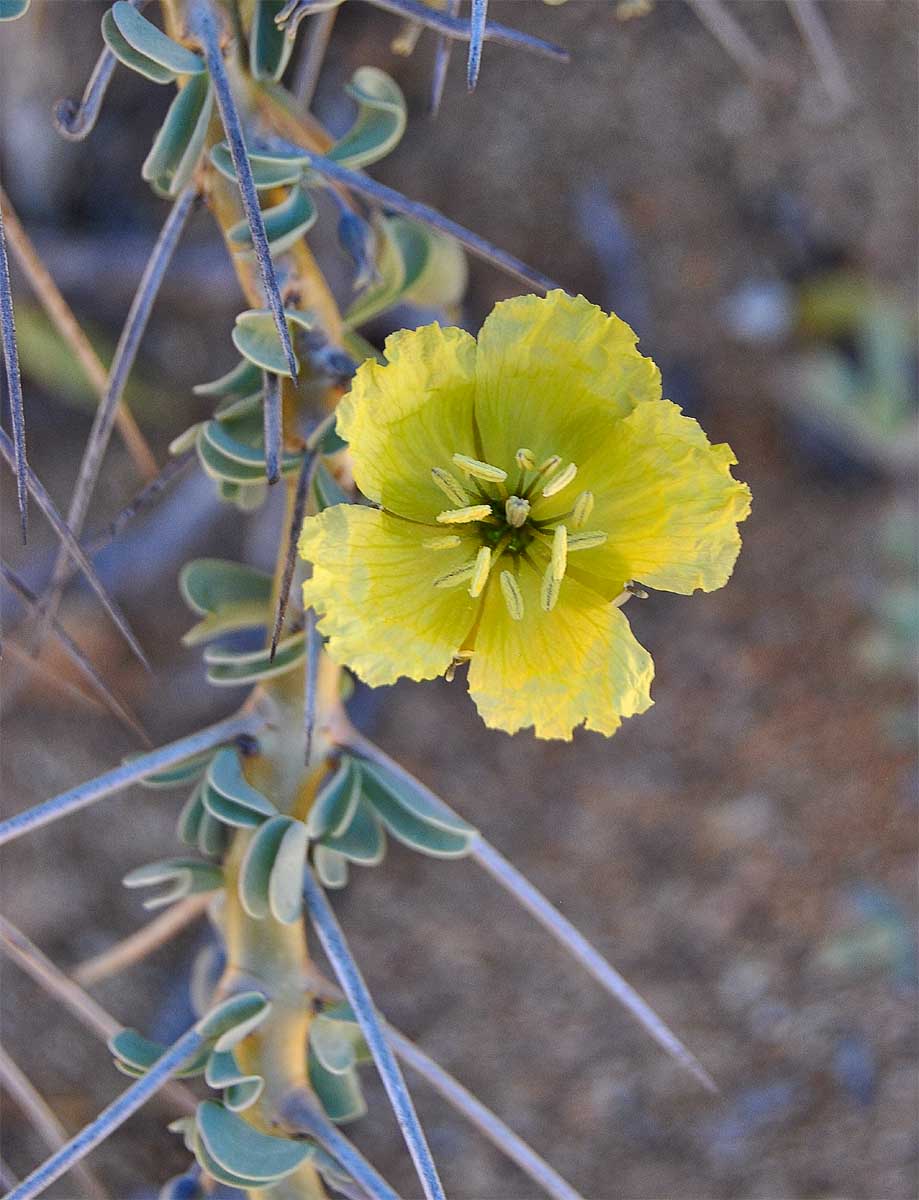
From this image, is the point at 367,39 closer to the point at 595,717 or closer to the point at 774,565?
the point at 774,565

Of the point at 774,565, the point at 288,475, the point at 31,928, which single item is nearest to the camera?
the point at 288,475

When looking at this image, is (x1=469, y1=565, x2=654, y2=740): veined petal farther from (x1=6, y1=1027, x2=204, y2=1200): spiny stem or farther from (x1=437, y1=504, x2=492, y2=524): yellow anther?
(x1=6, y1=1027, x2=204, y2=1200): spiny stem

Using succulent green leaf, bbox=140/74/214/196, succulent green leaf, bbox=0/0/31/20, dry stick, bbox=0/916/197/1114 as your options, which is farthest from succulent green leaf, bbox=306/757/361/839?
succulent green leaf, bbox=0/0/31/20

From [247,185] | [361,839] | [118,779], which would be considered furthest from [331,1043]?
[247,185]

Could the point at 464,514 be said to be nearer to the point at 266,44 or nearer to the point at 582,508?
the point at 582,508

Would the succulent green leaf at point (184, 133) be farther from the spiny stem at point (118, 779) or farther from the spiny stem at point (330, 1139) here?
the spiny stem at point (330, 1139)

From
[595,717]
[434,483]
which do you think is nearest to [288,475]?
[434,483]

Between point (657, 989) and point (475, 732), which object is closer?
point (657, 989)
